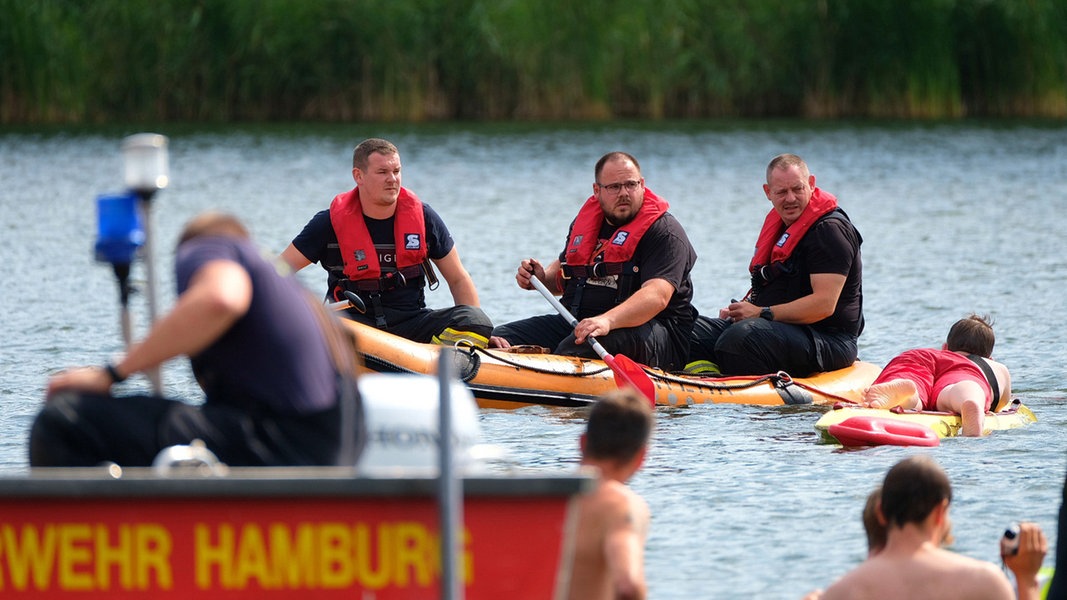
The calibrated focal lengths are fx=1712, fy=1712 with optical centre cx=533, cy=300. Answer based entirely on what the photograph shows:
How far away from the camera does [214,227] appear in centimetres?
427

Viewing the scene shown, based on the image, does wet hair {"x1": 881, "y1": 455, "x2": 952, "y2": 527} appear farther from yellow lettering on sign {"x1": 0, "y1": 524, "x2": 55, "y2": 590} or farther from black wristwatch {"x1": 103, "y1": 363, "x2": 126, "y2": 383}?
yellow lettering on sign {"x1": 0, "y1": 524, "x2": 55, "y2": 590}

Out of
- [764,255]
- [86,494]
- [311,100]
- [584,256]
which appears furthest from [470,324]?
[311,100]

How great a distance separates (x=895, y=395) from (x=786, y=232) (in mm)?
1149

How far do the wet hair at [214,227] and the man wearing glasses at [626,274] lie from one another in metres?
4.24

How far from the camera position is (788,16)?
2884cm

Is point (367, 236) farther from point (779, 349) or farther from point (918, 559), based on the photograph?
point (918, 559)

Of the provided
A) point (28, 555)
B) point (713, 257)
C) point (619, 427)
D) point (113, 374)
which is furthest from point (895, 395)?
point (713, 257)

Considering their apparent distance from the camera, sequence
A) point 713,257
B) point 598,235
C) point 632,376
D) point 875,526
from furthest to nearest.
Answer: point 713,257 → point 598,235 → point 632,376 → point 875,526

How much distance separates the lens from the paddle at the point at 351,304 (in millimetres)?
8609

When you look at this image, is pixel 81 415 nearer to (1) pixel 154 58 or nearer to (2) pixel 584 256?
(2) pixel 584 256

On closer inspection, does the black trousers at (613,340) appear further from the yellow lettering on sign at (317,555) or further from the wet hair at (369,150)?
the yellow lettering on sign at (317,555)

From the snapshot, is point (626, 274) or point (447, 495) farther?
point (626, 274)

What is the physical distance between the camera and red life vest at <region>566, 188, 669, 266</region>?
8.66 metres

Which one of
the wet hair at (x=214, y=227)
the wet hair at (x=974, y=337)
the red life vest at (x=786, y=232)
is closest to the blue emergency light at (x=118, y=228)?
the wet hair at (x=214, y=227)
